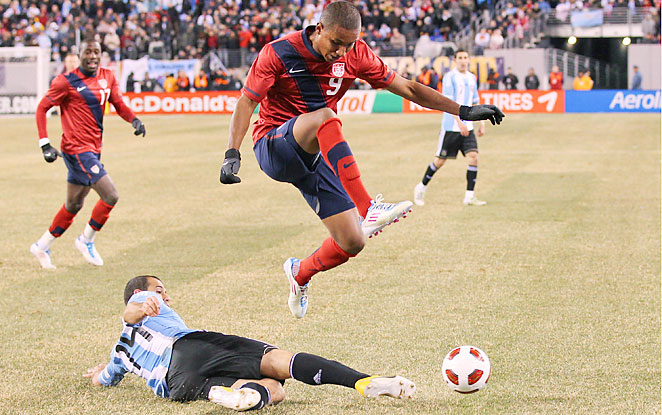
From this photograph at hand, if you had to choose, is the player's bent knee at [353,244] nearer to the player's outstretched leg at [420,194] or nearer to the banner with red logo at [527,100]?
the player's outstretched leg at [420,194]

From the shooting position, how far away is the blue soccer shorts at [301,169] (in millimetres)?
5566

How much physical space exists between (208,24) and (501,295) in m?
34.4

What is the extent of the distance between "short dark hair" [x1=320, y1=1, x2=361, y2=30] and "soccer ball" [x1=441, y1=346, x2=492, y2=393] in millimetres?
2081

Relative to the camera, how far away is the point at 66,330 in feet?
22.0

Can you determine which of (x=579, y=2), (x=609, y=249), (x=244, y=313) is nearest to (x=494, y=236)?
(x=609, y=249)

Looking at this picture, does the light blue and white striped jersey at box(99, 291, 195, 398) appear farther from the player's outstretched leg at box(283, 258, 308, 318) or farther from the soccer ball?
the soccer ball

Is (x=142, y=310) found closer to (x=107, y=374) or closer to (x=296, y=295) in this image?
→ (x=107, y=374)

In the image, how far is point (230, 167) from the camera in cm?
508

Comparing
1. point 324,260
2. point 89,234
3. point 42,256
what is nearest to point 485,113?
point 324,260

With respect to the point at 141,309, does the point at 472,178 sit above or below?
below

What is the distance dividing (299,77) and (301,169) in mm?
602

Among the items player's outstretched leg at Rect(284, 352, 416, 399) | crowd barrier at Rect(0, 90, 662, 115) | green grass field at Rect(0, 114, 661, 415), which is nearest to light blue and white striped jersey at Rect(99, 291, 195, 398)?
green grass field at Rect(0, 114, 661, 415)

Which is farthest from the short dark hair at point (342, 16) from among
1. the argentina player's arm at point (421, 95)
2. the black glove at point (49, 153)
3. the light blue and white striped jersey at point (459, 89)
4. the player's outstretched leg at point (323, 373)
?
the light blue and white striped jersey at point (459, 89)

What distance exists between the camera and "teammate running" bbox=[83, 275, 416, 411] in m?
4.68
